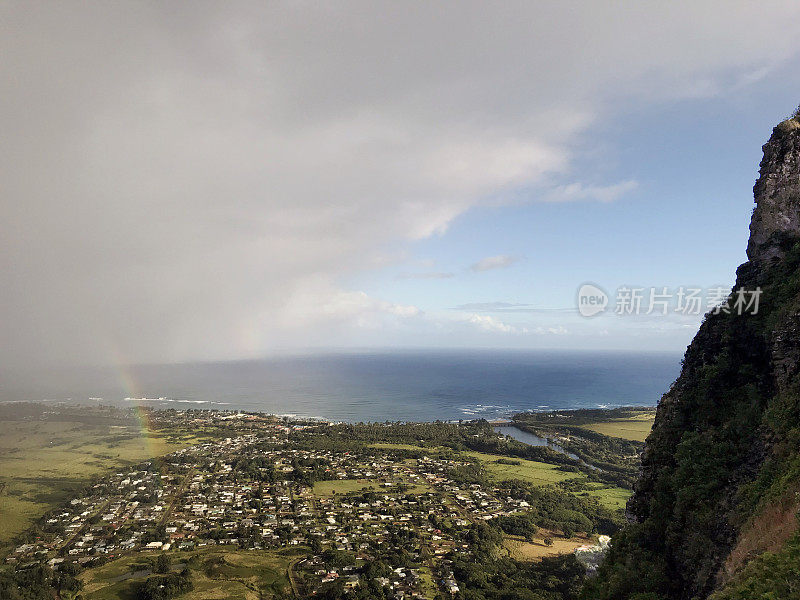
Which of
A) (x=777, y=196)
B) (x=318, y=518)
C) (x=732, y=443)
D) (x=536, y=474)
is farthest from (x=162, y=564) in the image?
(x=536, y=474)

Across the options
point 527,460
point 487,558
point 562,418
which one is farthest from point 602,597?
point 562,418

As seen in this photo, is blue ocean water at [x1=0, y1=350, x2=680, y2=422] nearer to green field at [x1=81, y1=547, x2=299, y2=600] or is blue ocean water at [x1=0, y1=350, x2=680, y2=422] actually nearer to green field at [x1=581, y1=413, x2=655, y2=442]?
green field at [x1=581, y1=413, x2=655, y2=442]

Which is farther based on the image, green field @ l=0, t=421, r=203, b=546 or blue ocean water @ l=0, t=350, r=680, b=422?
blue ocean water @ l=0, t=350, r=680, b=422

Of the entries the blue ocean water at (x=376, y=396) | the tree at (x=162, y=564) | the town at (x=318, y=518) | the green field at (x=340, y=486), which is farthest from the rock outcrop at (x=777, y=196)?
the blue ocean water at (x=376, y=396)

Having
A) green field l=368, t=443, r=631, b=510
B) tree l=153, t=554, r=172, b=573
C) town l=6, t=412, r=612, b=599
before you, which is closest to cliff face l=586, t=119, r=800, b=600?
town l=6, t=412, r=612, b=599

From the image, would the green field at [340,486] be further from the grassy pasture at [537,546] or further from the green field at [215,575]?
the grassy pasture at [537,546]

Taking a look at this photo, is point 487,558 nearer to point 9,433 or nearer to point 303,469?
point 303,469

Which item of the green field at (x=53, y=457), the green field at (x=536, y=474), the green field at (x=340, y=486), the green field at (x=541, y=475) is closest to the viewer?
the green field at (x=53, y=457)
